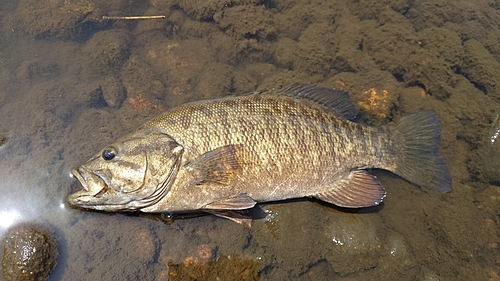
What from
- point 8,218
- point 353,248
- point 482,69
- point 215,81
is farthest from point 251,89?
point 482,69

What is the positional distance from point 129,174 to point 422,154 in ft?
10.1

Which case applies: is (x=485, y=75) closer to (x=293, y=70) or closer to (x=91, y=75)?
(x=293, y=70)

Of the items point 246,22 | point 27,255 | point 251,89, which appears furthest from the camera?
point 246,22

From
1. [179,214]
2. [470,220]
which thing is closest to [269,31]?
[179,214]

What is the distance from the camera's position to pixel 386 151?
11.8 ft

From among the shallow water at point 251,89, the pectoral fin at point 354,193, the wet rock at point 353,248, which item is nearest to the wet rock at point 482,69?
the shallow water at point 251,89

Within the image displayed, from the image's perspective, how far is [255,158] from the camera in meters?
3.21

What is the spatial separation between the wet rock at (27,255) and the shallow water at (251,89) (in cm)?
17

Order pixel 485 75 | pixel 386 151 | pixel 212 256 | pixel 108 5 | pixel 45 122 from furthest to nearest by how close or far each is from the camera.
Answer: pixel 108 5 < pixel 485 75 < pixel 45 122 < pixel 386 151 < pixel 212 256

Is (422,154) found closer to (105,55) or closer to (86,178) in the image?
(86,178)

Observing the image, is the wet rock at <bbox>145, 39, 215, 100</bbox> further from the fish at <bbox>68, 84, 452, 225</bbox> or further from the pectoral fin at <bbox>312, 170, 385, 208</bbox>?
the pectoral fin at <bbox>312, 170, 385, 208</bbox>

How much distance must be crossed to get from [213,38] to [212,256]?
336cm

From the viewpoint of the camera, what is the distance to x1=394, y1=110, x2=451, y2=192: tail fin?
3.61 metres

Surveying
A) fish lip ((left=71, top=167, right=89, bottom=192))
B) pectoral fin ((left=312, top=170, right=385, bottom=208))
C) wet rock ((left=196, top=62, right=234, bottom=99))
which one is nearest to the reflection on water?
fish lip ((left=71, top=167, right=89, bottom=192))
